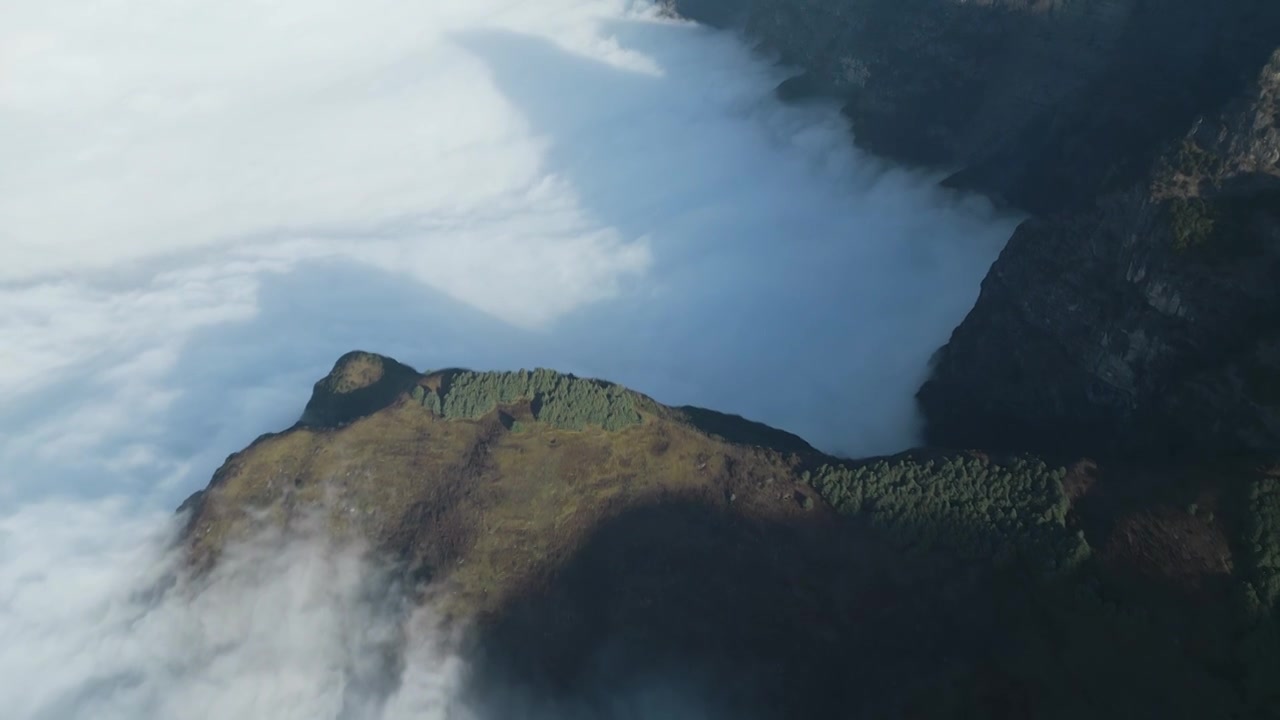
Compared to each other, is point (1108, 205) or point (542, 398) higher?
point (1108, 205)

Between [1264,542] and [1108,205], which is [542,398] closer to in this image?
[1108,205]

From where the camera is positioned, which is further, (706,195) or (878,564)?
(706,195)

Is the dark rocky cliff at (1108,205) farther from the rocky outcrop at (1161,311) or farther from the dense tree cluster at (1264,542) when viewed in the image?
the dense tree cluster at (1264,542)

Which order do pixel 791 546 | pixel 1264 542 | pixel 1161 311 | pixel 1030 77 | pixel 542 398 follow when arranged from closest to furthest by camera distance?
pixel 1264 542 → pixel 791 546 → pixel 1161 311 → pixel 542 398 → pixel 1030 77

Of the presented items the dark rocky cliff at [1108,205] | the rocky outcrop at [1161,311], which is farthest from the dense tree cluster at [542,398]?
the rocky outcrop at [1161,311]

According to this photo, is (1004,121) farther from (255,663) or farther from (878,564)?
(255,663)

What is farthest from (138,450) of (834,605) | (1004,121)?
(1004,121)

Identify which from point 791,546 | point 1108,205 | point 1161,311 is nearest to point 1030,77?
point 1108,205

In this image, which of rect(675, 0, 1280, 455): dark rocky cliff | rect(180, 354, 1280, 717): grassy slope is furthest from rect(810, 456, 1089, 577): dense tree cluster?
rect(675, 0, 1280, 455): dark rocky cliff
